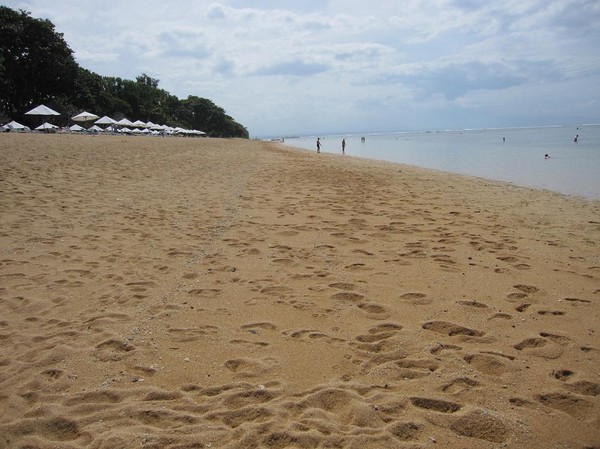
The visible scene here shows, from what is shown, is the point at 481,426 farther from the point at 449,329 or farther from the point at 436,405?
the point at 449,329

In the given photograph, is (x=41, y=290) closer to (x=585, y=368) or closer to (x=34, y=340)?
(x=34, y=340)

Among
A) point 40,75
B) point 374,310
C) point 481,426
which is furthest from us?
point 40,75

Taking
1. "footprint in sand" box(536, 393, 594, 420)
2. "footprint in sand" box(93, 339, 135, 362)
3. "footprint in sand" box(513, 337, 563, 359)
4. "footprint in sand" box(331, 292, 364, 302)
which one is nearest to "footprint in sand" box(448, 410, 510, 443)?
"footprint in sand" box(536, 393, 594, 420)

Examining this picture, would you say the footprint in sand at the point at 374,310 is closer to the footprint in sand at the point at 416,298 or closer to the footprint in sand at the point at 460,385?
the footprint in sand at the point at 416,298

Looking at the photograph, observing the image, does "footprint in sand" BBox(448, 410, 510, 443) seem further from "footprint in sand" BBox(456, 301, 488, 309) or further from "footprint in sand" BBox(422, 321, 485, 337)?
"footprint in sand" BBox(456, 301, 488, 309)

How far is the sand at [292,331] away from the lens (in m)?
2.31

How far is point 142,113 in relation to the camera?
70750 mm

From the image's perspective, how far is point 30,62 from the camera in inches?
1785

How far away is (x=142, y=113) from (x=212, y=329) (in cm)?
7535

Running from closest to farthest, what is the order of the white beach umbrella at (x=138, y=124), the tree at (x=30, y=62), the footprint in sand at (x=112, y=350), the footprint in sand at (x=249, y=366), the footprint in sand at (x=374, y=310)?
1. the footprint in sand at (x=249, y=366)
2. the footprint in sand at (x=112, y=350)
3. the footprint in sand at (x=374, y=310)
4. the tree at (x=30, y=62)
5. the white beach umbrella at (x=138, y=124)

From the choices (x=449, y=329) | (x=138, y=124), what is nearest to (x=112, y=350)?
(x=449, y=329)

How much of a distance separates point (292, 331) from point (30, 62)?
55.2 meters

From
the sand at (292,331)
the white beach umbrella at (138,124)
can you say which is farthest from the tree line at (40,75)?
the sand at (292,331)

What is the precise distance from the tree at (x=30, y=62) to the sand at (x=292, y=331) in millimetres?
48473
